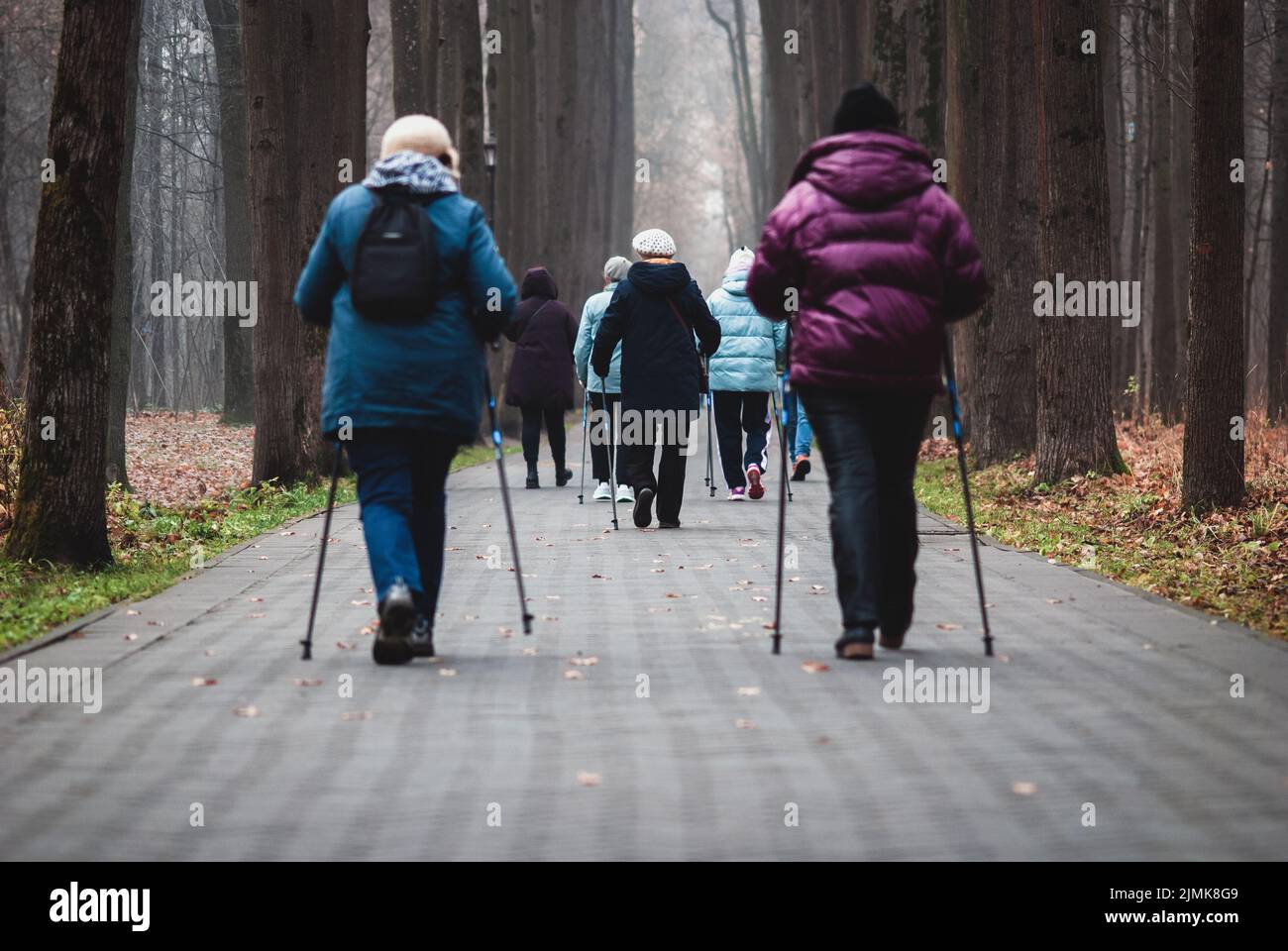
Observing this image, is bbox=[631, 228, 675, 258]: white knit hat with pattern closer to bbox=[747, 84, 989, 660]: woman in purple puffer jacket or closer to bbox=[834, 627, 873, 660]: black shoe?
bbox=[747, 84, 989, 660]: woman in purple puffer jacket

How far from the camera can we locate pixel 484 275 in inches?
287

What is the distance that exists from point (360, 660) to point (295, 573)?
326cm

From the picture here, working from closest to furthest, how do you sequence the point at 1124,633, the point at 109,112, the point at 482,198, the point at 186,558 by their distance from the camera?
1. the point at 1124,633
2. the point at 109,112
3. the point at 186,558
4. the point at 482,198

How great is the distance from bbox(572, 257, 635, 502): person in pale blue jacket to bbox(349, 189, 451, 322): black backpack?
7310 mm

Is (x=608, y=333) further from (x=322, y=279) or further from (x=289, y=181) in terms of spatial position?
(x=322, y=279)

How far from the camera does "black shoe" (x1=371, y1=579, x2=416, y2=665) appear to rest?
7215 millimetres

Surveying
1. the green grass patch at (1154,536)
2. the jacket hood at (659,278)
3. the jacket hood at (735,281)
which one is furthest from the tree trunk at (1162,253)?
the jacket hood at (659,278)

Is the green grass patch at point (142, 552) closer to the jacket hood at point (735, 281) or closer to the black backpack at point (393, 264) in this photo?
the black backpack at point (393, 264)

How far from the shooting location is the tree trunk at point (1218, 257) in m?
12.0

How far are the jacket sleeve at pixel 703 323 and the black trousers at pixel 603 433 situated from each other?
136 cm

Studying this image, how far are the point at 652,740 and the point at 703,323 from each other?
743 centimetres

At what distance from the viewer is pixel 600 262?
47188 millimetres
